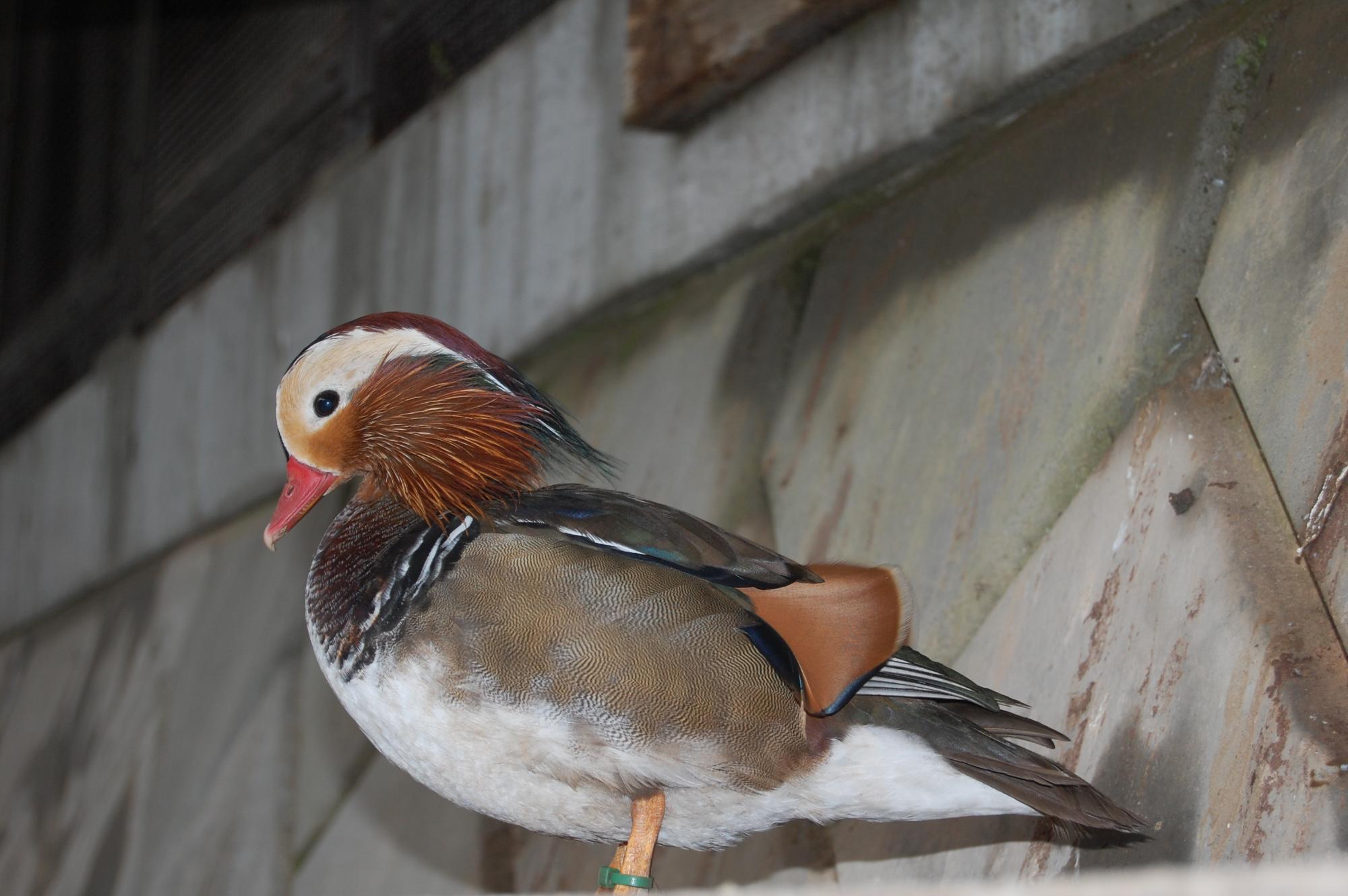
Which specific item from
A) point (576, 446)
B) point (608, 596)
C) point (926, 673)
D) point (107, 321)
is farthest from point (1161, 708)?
point (107, 321)

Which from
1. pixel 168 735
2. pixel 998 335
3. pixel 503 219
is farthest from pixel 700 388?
pixel 168 735

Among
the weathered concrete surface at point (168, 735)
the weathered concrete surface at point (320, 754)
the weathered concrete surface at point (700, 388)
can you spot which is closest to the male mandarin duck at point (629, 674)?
the weathered concrete surface at point (700, 388)

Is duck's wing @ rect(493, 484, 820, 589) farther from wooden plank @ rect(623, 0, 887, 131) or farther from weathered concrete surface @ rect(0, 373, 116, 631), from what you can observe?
weathered concrete surface @ rect(0, 373, 116, 631)

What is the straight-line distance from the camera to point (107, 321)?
20.1 ft

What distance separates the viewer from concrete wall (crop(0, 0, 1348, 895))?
1888 mm

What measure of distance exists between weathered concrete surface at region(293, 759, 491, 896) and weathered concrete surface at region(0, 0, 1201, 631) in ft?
4.07

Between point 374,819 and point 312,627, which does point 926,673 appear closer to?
point 312,627

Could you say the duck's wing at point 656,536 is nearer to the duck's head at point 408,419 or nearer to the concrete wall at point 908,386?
the duck's head at point 408,419

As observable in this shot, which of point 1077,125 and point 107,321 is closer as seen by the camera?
point 1077,125

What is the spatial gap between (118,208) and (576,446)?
15.6 feet

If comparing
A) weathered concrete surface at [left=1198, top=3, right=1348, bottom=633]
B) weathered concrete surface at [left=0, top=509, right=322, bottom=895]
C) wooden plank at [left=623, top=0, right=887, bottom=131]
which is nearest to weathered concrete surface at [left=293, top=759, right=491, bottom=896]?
weathered concrete surface at [left=0, top=509, right=322, bottom=895]

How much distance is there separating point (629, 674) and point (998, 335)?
3.66 feet

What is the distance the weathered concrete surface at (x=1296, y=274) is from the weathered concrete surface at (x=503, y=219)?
32 cm

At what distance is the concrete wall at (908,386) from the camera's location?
74.3 inches
